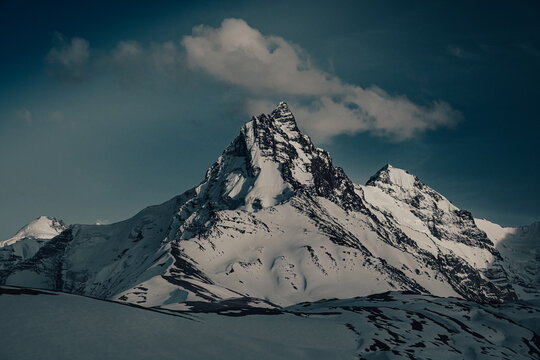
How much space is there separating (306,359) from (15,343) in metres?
47.9

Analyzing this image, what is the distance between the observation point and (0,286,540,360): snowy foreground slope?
61.2 metres

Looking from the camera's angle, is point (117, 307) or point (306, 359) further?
point (306, 359)

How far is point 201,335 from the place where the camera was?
3142 inches

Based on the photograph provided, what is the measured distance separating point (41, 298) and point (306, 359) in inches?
1724

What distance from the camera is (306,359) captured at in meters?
87.5

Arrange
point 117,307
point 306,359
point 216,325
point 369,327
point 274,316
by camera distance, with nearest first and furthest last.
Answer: point 117,307, point 306,359, point 216,325, point 274,316, point 369,327

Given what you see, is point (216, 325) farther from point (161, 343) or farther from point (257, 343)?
point (161, 343)

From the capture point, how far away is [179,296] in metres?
194

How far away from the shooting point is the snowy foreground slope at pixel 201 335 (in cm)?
6125

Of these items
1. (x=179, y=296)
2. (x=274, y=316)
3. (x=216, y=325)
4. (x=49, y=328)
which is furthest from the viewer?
(x=179, y=296)

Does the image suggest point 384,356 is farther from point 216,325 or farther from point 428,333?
point 428,333

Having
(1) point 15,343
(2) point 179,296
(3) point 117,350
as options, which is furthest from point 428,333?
(1) point 15,343

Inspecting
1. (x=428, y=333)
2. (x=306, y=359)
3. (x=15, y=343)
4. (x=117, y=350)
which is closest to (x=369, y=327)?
(x=428, y=333)

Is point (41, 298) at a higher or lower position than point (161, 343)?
higher
